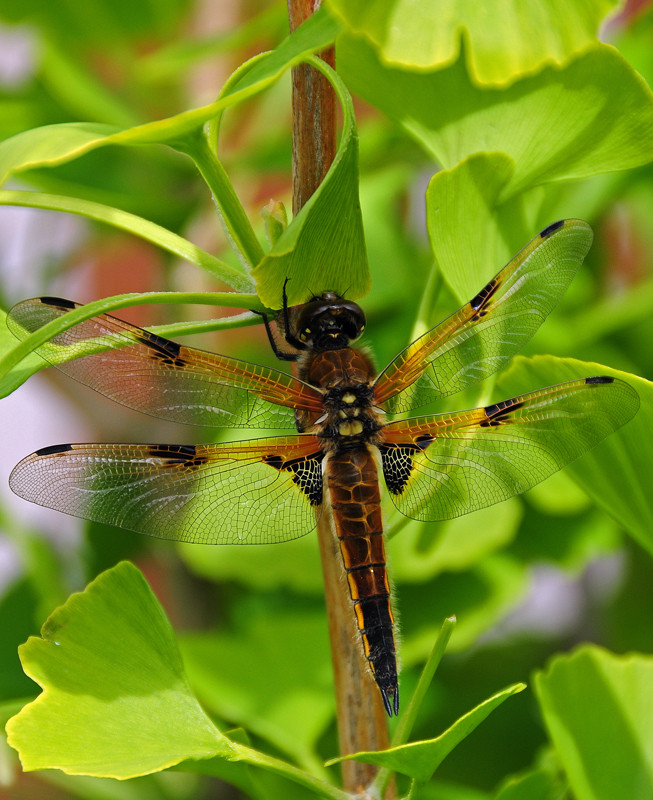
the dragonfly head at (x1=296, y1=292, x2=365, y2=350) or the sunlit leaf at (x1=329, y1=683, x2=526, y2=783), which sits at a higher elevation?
the dragonfly head at (x1=296, y1=292, x2=365, y2=350)

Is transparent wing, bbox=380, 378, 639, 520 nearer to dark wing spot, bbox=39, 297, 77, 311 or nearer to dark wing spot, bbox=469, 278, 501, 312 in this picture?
dark wing spot, bbox=469, 278, 501, 312

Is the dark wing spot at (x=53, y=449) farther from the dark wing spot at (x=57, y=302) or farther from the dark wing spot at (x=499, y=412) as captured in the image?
the dark wing spot at (x=499, y=412)

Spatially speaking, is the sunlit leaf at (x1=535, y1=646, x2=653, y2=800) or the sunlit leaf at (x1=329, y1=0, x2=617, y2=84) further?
the sunlit leaf at (x1=535, y1=646, x2=653, y2=800)

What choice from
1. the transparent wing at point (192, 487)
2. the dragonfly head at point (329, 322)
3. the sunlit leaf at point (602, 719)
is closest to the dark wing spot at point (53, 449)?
the transparent wing at point (192, 487)

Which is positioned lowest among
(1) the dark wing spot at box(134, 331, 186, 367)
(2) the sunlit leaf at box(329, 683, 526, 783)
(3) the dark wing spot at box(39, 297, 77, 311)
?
(2) the sunlit leaf at box(329, 683, 526, 783)

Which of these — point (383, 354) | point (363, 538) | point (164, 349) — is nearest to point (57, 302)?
point (164, 349)

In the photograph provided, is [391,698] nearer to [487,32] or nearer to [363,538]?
[363,538]

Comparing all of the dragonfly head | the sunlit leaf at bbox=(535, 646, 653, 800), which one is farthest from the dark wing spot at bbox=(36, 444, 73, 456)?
the sunlit leaf at bbox=(535, 646, 653, 800)

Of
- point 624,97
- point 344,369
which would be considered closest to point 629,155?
point 624,97

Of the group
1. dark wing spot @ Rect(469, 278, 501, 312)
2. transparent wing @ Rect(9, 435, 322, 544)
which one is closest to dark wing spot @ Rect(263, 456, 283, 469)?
transparent wing @ Rect(9, 435, 322, 544)
